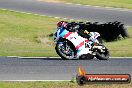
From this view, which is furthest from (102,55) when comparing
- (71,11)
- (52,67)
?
(71,11)

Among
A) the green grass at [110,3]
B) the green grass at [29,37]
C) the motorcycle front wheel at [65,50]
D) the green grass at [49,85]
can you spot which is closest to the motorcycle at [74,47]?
the motorcycle front wheel at [65,50]

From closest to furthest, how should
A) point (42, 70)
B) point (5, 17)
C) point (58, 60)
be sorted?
point (42, 70)
point (58, 60)
point (5, 17)

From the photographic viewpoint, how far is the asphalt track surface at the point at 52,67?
14492 mm

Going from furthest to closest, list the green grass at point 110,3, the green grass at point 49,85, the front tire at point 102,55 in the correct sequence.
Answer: the green grass at point 110,3 < the front tire at point 102,55 < the green grass at point 49,85

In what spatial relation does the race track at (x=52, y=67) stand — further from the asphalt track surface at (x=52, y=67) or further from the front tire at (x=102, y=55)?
the front tire at (x=102, y=55)

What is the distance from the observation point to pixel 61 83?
43.2 ft

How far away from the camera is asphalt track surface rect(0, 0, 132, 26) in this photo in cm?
3168

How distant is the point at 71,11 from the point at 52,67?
18401mm

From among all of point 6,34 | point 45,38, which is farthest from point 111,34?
point 6,34

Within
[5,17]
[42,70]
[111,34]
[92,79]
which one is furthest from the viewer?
[5,17]

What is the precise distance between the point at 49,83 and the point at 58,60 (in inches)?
154

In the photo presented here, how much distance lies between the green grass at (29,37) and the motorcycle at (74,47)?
62.2 inches

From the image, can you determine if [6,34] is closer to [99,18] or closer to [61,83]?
[99,18]

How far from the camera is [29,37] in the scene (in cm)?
2533
